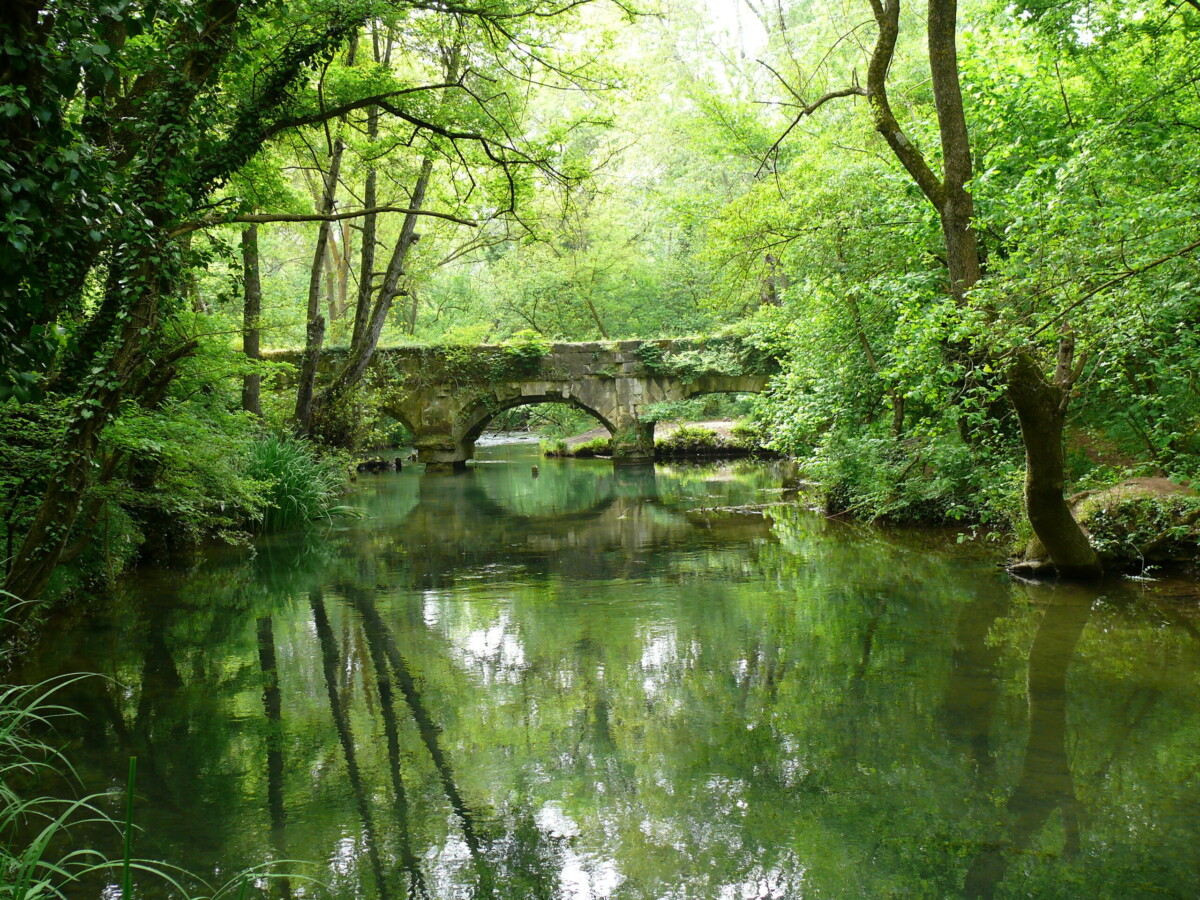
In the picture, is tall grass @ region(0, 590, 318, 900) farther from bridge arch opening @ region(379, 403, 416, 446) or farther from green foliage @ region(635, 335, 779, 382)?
green foliage @ region(635, 335, 779, 382)

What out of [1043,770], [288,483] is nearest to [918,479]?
[1043,770]

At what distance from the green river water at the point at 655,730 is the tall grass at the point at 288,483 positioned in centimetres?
258

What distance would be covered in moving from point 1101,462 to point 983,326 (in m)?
4.21

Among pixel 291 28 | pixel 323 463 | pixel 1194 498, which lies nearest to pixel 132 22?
pixel 291 28

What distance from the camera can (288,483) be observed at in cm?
1109

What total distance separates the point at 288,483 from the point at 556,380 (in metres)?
10.0

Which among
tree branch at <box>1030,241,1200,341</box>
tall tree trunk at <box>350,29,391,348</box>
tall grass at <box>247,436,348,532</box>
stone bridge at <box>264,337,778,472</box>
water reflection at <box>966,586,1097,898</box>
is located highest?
tall tree trunk at <box>350,29,391,348</box>

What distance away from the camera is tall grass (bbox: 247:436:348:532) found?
10.6 m

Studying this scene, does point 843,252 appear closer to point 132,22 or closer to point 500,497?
point 500,497

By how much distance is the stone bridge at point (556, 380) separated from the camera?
1995 cm

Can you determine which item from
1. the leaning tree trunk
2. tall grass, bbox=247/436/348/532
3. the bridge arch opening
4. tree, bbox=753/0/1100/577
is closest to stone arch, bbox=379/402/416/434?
the bridge arch opening

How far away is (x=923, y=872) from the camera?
2.98m

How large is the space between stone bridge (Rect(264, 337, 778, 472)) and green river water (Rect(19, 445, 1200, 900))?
12055mm

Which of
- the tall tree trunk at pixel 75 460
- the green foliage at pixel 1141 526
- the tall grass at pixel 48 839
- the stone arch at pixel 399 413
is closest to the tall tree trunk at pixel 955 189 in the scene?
the green foliage at pixel 1141 526
